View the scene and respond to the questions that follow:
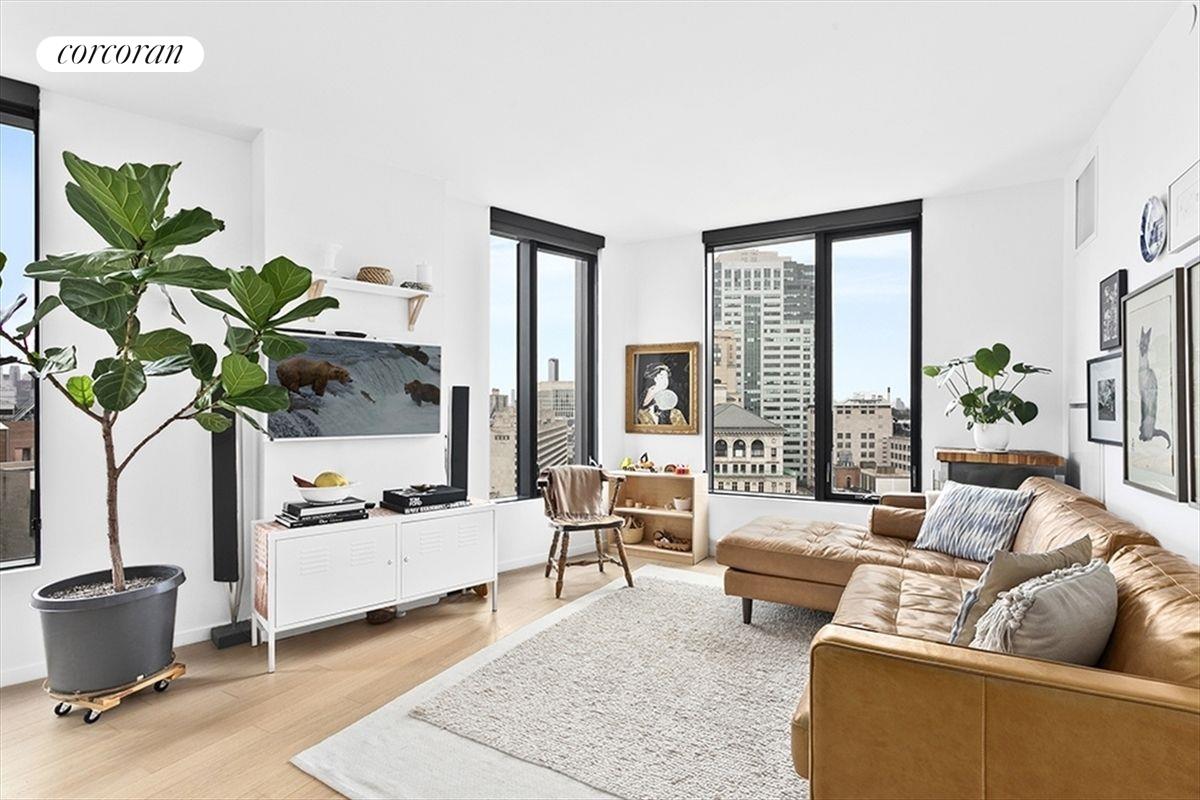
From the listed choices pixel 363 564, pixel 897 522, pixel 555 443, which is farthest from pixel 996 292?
pixel 363 564

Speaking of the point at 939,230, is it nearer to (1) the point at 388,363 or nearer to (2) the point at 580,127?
(2) the point at 580,127

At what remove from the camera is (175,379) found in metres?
3.28

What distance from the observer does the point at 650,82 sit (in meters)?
2.82

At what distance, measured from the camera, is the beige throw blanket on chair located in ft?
14.7

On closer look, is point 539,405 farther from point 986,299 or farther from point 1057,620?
point 1057,620

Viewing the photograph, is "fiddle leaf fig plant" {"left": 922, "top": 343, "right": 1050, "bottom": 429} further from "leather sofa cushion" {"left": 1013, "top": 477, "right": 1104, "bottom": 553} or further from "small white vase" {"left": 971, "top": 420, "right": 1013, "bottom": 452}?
"leather sofa cushion" {"left": 1013, "top": 477, "right": 1104, "bottom": 553}

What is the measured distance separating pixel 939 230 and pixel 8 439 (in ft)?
17.8

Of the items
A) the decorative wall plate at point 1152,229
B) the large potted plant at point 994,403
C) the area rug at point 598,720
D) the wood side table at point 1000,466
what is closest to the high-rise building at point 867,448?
the large potted plant at point 994,403

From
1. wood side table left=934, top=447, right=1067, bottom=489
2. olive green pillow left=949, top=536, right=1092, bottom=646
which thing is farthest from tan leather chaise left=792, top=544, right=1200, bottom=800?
wood side table left=934, top=447, right=1067, bottom=489

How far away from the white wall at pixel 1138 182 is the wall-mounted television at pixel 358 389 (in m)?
3.58

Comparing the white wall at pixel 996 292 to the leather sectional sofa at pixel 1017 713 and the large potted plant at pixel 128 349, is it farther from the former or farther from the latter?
the large potted plant at pixel 128 349

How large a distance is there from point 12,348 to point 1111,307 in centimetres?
507

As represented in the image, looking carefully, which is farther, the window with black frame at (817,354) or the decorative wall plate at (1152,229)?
the window with black frame at (817,354)

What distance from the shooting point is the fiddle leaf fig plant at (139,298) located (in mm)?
2342
